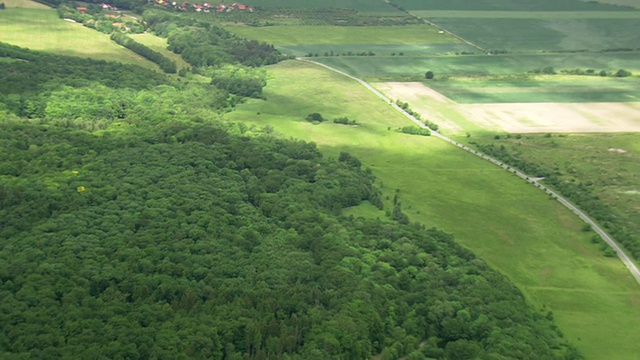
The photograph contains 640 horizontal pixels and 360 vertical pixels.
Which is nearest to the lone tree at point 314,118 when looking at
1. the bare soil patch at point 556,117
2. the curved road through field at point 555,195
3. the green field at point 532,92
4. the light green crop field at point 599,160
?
the curved road through field at point 555,195

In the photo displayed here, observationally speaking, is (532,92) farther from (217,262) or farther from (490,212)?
(217,262)

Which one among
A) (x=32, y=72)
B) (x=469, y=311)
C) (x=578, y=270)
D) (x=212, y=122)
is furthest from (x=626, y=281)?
(x=32, y=72)

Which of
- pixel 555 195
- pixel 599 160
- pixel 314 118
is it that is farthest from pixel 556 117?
pixel 314 118

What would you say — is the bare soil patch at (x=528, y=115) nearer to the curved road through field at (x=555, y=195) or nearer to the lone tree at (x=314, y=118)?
the curved road through field at (x=555, y=195)

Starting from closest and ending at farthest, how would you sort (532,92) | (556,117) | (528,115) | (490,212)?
(490,212), (556,117), (528,115), (532,92)

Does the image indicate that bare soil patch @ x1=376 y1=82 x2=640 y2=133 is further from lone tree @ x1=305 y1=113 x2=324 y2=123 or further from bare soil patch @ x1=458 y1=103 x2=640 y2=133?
lone tree @ x1=305 y1=113 x2=324 y2=123

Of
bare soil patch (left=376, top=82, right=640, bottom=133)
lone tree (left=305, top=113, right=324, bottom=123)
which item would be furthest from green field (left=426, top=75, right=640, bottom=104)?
lone tree (left=305, top=113, right=324, bottom=123)

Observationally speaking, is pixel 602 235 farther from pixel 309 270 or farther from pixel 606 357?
pixel 309 270
